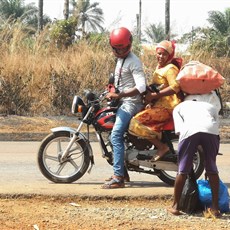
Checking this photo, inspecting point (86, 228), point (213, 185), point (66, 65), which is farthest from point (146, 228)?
Answer: point (66, 65)

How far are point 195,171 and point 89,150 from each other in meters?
1.36

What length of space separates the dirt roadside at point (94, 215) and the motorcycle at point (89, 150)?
0.81m

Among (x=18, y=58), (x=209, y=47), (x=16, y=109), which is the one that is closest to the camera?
(x=16, y=109)

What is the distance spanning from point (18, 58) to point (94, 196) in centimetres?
1207

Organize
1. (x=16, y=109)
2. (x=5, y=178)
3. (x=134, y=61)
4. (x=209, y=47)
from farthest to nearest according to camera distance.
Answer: (x=209, y=47) < (x=16, y=109) < (x=5, y=178) < (x=134, y=61)

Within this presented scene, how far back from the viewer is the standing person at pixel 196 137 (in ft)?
20.9

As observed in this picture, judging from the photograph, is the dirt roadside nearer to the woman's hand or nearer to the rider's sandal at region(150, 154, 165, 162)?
the rider's sandal at region(150, 154, 165, 162)

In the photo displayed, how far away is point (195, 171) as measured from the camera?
8125 millimetres

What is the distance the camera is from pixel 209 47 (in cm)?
2202

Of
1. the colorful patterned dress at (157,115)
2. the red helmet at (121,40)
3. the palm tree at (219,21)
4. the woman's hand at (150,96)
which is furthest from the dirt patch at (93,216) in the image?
the palm tree at (219,21)

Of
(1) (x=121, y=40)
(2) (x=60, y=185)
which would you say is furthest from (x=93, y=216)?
(1) (x=121, y=40)

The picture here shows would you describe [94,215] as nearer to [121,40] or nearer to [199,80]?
[199,80]

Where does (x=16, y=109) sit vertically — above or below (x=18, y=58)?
below

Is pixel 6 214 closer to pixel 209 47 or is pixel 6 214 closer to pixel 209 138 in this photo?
pixel 209 138
